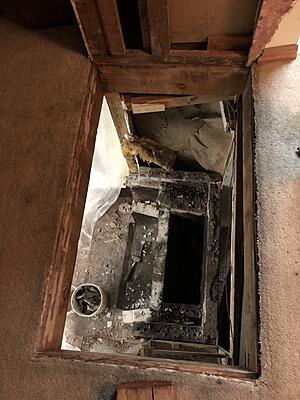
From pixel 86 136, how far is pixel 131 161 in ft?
4.49

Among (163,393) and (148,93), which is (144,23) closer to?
(148,93)

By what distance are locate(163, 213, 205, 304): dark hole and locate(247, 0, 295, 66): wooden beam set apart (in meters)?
1.68

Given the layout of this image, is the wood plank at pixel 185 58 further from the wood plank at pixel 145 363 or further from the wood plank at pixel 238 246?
the wood plank at pixel 145 363

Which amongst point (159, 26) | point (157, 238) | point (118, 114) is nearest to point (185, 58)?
point (159, 26)

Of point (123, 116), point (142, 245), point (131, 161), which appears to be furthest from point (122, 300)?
point (123, 116)

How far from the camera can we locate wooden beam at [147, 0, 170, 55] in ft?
4.69

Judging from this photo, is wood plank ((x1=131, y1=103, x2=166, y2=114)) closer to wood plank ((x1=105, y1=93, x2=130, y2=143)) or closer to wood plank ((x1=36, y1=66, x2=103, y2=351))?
wood plank ((x1=105, y1=93, x2=130, y2=143))

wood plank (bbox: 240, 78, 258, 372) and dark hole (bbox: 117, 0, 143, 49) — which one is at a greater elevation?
dark hole (bbox: 117, 0, 143, 49)

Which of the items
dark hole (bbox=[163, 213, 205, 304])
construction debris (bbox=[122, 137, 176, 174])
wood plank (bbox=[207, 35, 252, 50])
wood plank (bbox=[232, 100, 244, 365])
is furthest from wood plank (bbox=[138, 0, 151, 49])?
dark hole (bbox=[163, 213, 205, 304])

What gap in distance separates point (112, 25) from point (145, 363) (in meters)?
1.27

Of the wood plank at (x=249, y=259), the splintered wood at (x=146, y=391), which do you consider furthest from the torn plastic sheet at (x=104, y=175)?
the splintered wood at (x=146, y=391)

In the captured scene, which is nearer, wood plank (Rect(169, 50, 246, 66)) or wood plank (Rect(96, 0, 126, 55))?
wood plank (Rect(96, 0, 126, 55))

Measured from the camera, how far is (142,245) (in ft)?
10.0

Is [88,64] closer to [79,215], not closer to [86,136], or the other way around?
[86,136]
